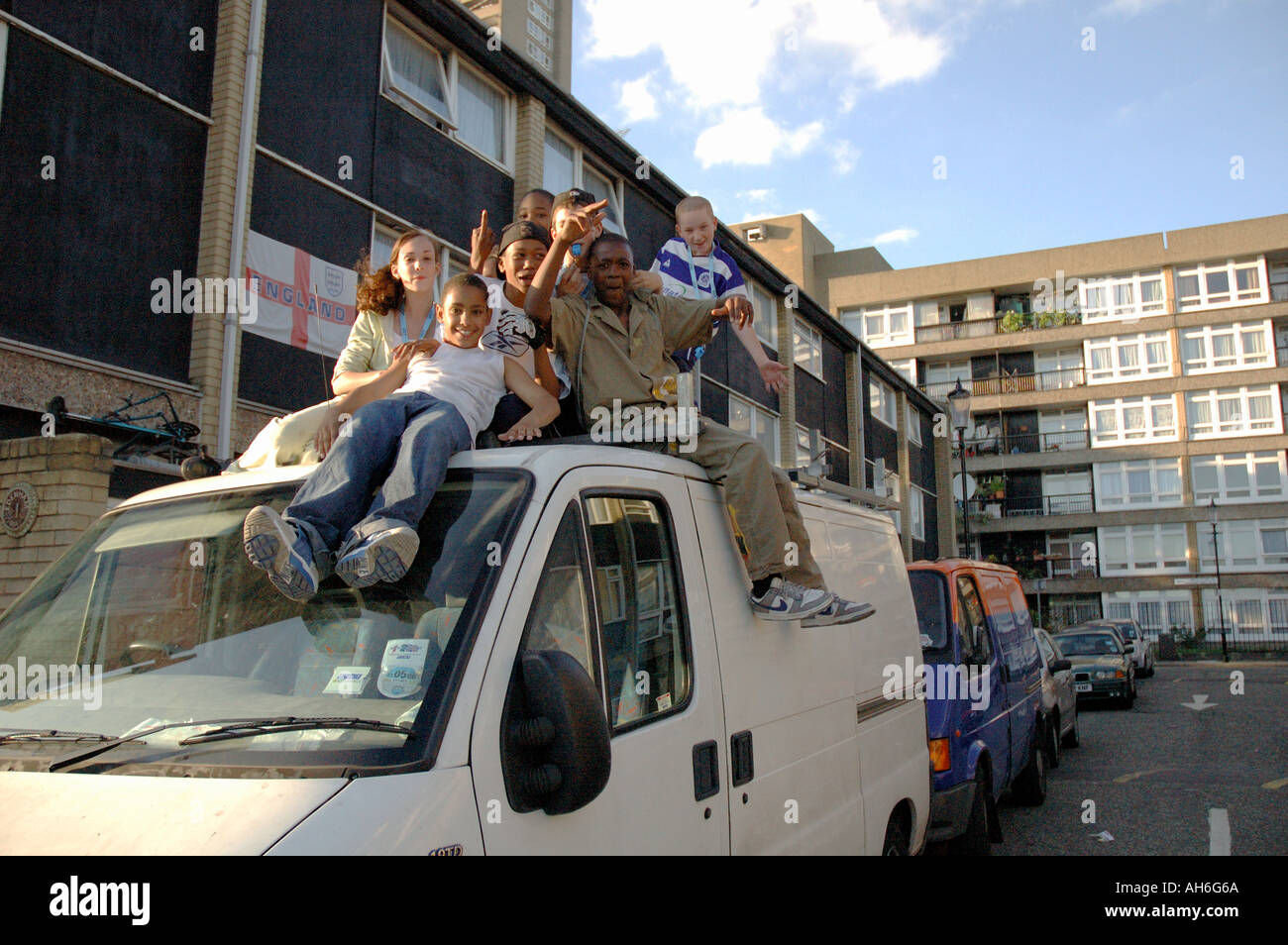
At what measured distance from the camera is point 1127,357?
165 ft

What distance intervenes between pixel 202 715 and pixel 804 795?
2249 millimetres

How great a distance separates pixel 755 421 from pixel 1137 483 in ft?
114

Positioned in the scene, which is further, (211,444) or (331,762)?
(211,444)

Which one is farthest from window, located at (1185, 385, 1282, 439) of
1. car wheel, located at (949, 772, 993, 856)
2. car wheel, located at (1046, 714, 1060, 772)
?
car wheel, located at (949, 772, 993, 856)

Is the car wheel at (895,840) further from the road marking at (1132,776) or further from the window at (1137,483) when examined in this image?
the window at (1137,483)

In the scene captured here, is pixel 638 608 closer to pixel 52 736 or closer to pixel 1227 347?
pixel 52 736

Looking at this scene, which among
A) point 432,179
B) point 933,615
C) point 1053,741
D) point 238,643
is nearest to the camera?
point 238,643

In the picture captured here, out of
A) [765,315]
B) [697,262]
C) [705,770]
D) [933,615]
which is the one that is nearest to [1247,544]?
[765,315]

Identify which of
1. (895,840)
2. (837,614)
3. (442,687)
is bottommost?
(895,840)
